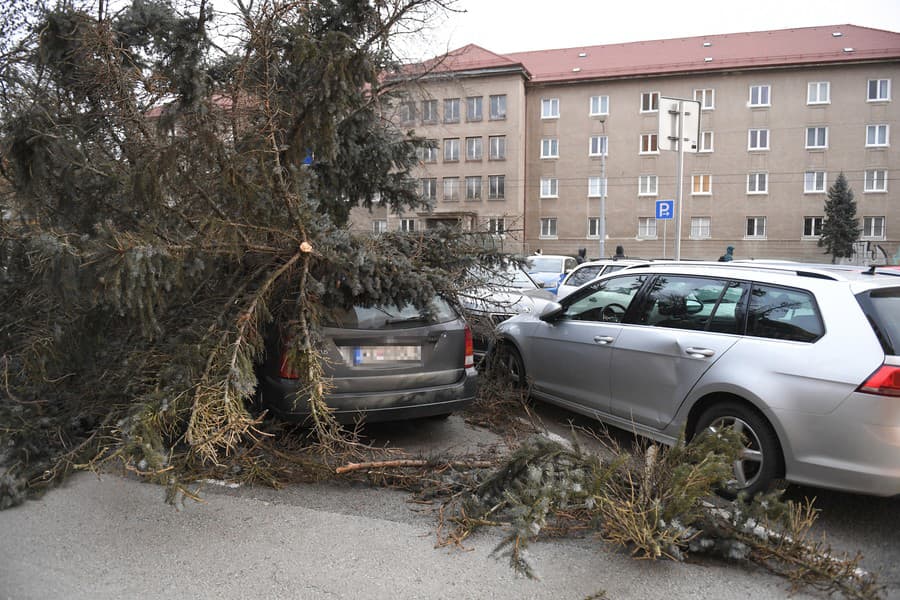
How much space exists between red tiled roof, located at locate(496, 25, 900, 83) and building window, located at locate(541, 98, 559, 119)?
1355 millimetres

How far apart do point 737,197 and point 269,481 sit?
44.2 meters

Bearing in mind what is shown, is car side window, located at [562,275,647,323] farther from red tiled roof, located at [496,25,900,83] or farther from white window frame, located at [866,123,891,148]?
white window frame, located at [866,123,891,148]

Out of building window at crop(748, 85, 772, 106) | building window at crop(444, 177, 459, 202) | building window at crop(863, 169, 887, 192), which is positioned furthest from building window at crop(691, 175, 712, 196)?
building window at crop(444, 177, 459, 202)

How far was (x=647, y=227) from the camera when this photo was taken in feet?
146

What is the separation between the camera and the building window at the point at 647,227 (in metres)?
44.1

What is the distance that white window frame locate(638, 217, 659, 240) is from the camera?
44.1 metres

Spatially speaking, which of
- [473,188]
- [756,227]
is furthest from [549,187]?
[756,227]

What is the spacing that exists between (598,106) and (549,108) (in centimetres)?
337

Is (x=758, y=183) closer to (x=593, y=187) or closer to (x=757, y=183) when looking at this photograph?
(x=757, y=183)

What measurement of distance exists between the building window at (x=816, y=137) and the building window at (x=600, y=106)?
12.6 meters

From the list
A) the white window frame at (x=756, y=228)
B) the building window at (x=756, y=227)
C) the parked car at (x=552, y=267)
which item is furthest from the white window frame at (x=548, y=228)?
the parked car at (x=552, y=267)

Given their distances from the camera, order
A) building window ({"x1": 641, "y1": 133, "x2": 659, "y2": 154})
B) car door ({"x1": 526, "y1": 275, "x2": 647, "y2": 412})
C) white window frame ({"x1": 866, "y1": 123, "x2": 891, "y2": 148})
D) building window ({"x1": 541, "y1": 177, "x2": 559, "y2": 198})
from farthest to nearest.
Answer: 1. building window ({"x1": 541, "y1": 177, "x2": 559, "y2": 198})
2. building window ({"x1": 641, "y1": 133, "x2": 659, "y2": 154})
3. white window frame ({"x1": 866, "y1": 123, "x2": 891, "y2": 148})
4. car door ({"x1": 526, "y1": 275, "x2": 647, "y2": 412})

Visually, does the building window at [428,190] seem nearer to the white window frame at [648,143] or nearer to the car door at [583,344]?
the car door at [583,344]

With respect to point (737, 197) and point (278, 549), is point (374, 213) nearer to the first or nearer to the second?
point (278, 549)
